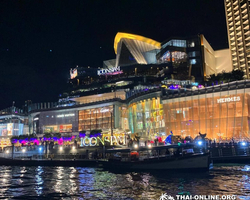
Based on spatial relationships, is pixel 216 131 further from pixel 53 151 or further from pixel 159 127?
pixel 53 151

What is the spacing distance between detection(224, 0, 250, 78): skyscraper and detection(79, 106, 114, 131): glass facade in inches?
2636

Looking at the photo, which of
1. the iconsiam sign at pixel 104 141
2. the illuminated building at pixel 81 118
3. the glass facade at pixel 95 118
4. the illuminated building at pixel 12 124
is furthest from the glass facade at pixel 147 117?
the illuminated building at pixel 12 124

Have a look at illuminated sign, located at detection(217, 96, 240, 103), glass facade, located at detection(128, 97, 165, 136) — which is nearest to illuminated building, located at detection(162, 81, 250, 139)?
illuminated sign, located at detection(217, 96, 240, 103)

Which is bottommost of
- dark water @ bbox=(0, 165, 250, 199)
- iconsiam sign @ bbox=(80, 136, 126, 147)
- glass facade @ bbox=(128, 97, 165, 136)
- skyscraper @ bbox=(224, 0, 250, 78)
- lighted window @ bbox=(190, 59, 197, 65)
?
dark water @ bbox=(0, 165, 250, 199)

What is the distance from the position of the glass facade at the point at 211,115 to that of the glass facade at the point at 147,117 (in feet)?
11.6

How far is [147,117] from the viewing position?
71.9 metres

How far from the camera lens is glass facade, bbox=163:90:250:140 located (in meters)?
53.7

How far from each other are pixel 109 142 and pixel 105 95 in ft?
157

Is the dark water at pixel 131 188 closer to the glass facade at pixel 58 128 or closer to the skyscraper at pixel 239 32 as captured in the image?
the glass facade at pixel 58 128

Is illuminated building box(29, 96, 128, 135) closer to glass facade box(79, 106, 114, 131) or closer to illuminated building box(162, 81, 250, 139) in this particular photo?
glass facade box(79, 106, 114, 131)

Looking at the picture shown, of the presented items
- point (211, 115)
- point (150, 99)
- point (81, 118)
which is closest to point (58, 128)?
point (81, 118)

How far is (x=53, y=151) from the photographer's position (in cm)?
6178

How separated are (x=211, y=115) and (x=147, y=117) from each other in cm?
2002

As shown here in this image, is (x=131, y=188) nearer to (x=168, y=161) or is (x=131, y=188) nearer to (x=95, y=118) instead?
(x=168, y=161)
